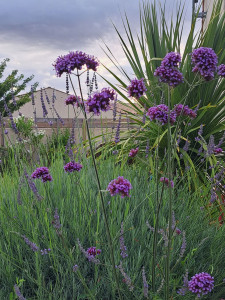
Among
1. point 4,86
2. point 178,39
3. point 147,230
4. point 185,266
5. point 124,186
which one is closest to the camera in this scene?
point 124,186

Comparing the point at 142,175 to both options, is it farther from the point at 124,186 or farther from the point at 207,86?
the point at 124,186

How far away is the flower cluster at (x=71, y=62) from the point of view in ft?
4.61

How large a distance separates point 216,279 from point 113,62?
12.7 feet

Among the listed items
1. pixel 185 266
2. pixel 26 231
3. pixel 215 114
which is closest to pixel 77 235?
pixel 26 231

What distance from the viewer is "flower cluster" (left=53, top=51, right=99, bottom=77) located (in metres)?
1.40

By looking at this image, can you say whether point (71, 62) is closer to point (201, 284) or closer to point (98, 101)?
point (98, 101)

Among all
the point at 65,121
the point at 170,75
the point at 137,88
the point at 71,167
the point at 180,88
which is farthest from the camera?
the point at 65,121

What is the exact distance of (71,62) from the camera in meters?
1.40

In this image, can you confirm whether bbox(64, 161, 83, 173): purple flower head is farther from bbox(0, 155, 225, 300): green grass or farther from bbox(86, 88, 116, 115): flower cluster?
bbox(86, 88, 116, 115): flower cluster

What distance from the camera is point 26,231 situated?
2205mm

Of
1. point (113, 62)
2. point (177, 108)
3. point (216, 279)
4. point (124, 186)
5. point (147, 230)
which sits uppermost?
point (113, 62)

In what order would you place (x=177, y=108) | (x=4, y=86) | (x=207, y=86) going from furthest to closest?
(x=4, y=86) < (x=207, y=86) < (x=177, y=108)

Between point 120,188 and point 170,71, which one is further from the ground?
point 170,71

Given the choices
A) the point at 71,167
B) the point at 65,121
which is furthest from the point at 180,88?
the point at 65,121
